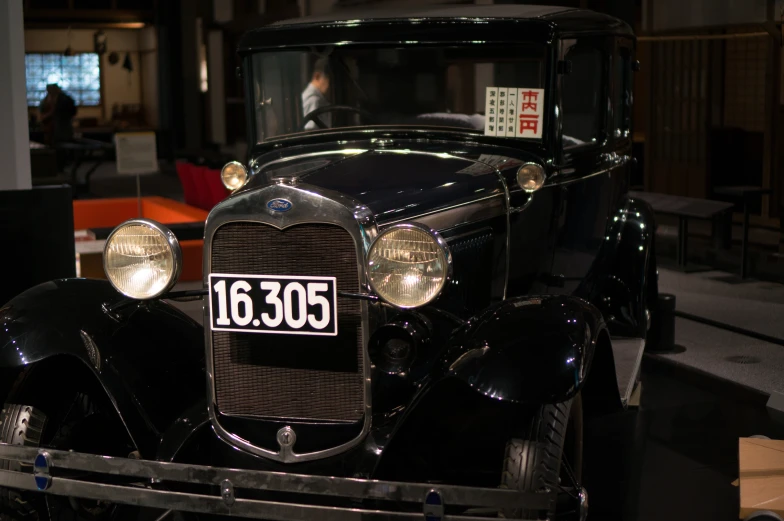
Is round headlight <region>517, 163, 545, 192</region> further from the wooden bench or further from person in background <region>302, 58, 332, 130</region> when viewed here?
the wooden bench

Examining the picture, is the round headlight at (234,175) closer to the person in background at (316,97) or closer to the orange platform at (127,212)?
the person in background at (316,97)

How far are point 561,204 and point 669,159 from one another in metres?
6.54

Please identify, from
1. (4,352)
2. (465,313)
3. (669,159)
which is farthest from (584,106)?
(669,159)

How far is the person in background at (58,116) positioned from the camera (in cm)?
1420

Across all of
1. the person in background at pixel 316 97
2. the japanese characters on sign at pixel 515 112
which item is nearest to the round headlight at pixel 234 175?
the person in background at pixel 316 97

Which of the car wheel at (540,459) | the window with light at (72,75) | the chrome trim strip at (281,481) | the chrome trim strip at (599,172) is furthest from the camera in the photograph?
the window with light at (72,75)

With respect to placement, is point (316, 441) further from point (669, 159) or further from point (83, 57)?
point (83, 57)

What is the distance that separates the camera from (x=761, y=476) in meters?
3.26

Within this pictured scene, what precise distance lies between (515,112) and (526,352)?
1201mm

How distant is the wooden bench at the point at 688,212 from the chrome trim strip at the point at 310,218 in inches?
194

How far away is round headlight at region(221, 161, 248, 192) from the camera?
3.65 m

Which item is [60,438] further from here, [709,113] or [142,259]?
[709,113]

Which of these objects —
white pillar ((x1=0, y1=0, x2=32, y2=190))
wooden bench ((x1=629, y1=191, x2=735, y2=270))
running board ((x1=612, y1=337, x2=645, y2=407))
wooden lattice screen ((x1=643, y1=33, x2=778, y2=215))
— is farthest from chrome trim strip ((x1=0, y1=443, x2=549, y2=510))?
wooden lattice screen ((x1=643, y1=33, x2=778, y2=215))

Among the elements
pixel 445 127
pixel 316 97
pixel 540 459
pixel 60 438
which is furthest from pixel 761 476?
pixel 60 438
